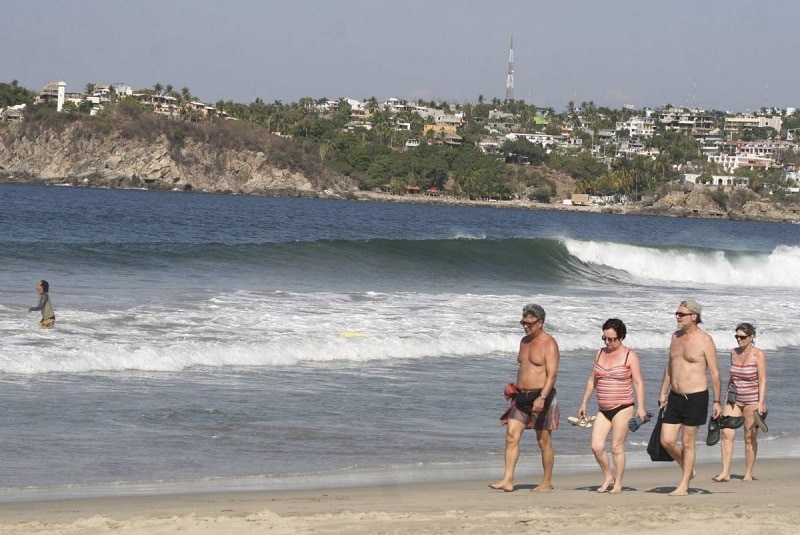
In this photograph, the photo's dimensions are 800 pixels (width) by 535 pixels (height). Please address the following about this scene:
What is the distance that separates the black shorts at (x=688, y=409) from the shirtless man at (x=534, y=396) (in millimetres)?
908

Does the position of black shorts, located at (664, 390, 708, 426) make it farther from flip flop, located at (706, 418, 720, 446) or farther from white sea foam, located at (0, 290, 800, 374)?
white sea foam, located at (0, 290, 800, 374)

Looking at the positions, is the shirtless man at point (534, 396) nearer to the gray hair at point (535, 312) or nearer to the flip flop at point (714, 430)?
the gray hair at point (535, 312)

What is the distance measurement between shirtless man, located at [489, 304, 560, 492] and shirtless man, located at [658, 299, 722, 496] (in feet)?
3.01

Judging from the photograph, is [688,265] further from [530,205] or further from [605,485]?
[530,205]

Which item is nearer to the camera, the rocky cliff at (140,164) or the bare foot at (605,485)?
the bare foot at (605,485)

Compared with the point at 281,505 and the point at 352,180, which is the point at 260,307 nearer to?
the point at 281,505

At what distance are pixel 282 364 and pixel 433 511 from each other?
8254mm

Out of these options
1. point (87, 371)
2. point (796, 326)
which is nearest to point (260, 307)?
point (87, 371)

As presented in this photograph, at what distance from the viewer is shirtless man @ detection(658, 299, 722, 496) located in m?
8.77

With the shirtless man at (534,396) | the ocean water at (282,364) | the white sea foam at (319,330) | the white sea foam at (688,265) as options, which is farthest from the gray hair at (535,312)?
the white sea foam at (688,265)

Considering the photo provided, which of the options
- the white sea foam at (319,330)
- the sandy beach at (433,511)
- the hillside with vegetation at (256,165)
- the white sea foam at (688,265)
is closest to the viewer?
the sandy beach at (433,511)

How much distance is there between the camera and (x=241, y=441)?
34.7 feet

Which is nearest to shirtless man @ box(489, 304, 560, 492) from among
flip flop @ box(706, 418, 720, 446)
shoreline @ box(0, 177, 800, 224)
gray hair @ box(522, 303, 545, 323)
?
gray hair @ box(522, 303, 545, 323)

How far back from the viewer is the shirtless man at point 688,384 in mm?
8773
